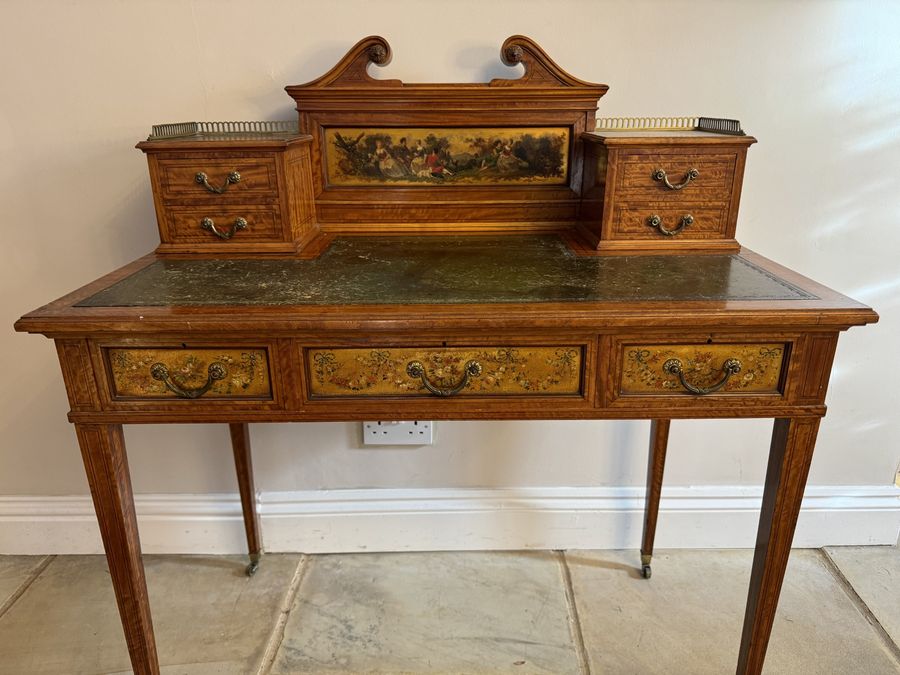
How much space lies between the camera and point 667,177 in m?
1.24

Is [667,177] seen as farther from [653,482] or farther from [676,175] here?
[653,482]

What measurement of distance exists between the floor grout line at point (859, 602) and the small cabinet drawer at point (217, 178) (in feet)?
5.65

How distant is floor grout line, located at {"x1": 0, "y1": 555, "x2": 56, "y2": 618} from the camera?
1.66 m

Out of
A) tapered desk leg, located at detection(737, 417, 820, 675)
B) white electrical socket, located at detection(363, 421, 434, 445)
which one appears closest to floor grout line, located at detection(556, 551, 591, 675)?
tapered desk leg, located at detection(737, 417, 820, 675)

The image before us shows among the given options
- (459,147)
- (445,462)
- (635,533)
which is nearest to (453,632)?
(445,462)

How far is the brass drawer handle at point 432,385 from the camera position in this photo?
3.30 feet

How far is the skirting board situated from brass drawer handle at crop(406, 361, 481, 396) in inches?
33.3

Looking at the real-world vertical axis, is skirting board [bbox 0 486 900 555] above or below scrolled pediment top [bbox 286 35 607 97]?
below

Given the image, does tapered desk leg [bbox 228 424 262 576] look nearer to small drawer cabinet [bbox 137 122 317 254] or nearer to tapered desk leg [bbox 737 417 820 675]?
small drawer cabinet [bbox 137 122 317 254]

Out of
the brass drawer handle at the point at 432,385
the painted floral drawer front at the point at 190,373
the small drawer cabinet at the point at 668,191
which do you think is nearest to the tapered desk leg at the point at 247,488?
the painted floral drawer front at the point at 190,373

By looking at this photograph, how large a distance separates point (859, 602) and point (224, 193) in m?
1.81

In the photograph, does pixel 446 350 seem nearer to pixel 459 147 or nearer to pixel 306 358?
pixel 306 358

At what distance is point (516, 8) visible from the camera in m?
1.42

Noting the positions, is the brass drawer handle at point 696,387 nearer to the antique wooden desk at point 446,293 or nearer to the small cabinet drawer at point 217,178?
the antique wooden desk at point 446,293
